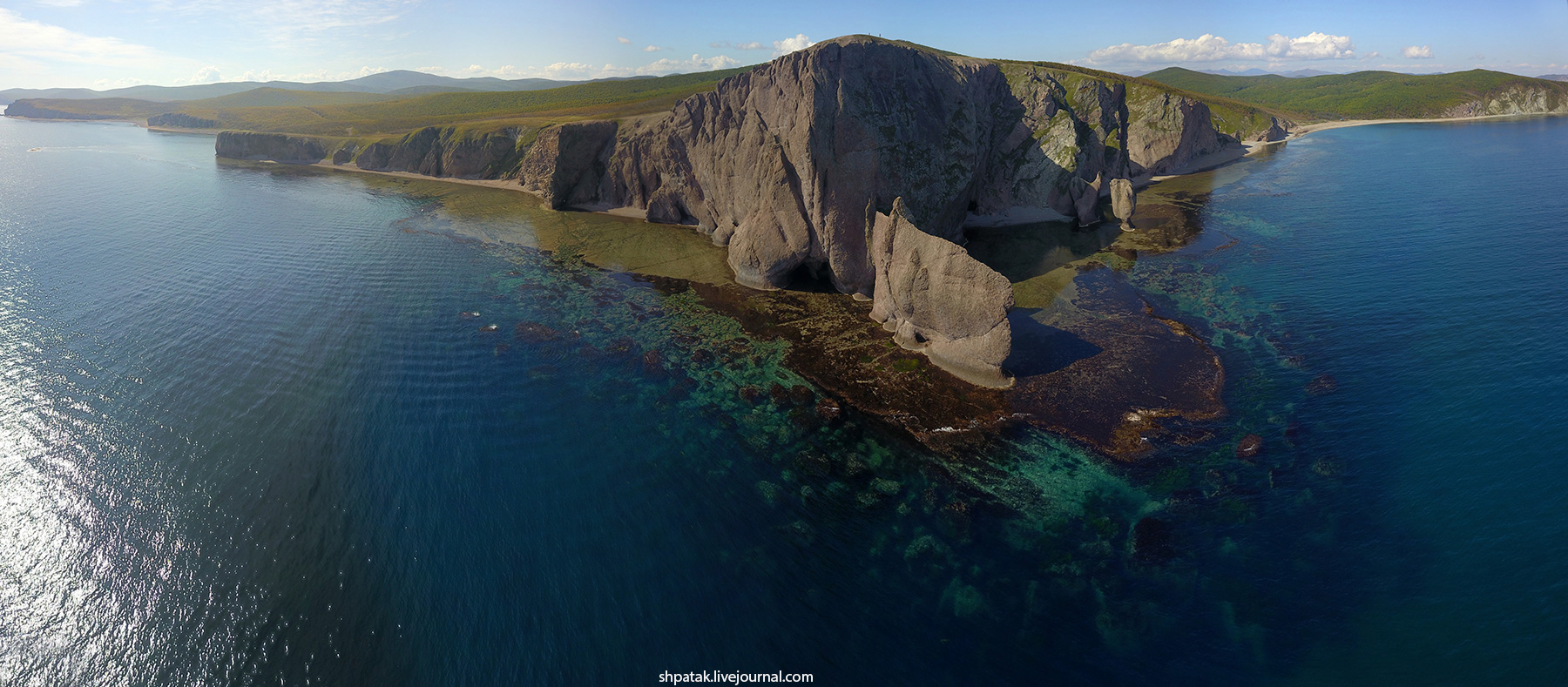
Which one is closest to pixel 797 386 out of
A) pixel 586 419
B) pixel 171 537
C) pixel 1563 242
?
pixel 586 419

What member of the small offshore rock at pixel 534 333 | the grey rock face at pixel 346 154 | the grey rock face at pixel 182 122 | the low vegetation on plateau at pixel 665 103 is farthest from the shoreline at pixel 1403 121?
the grey rock face at pixel 182 122

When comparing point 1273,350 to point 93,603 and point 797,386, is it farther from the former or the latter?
point 93,603

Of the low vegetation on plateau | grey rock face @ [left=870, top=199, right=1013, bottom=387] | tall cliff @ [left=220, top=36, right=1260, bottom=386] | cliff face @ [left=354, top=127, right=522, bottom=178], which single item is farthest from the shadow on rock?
the low vegetation on plateau

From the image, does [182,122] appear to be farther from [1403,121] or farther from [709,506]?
[1403,121]

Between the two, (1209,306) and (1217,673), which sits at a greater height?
(1209,306)

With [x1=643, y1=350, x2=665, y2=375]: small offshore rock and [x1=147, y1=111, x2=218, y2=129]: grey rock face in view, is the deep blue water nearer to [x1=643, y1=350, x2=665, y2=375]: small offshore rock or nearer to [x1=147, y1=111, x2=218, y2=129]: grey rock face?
[x1=643, y1=350, x2=665, y2=375]: small offshore rock

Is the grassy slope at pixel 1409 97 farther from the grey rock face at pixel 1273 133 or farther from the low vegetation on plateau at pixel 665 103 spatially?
the grey rock face at pixel 1273 133
